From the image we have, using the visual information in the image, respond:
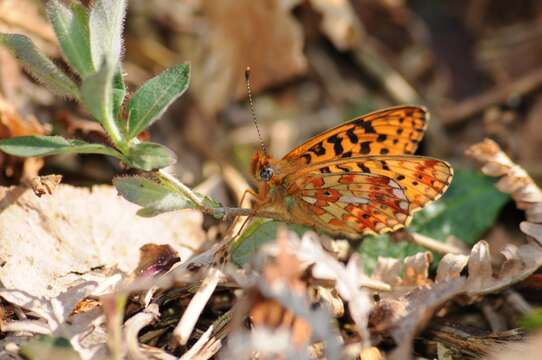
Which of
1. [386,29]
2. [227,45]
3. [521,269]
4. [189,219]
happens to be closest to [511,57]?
[386,29]

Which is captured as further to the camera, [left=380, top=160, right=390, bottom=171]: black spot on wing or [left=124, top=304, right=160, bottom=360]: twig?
[left=380, top=160, right=390, bottom=171]: black spot on wing

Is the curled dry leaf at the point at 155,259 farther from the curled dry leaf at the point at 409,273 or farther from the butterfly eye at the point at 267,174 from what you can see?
the curled dry leaf at the point at 409,273

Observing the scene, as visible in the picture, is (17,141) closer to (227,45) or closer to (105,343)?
(105,343)

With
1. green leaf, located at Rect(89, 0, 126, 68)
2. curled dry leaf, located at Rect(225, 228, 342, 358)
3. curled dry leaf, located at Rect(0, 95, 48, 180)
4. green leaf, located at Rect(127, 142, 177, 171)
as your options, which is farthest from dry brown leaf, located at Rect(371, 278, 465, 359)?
curled dry leaf, located at Rect(0, 95, 48, 180)

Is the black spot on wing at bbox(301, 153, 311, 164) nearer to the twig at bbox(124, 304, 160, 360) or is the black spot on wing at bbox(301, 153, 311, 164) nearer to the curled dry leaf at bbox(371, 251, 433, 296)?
the curled dry leaf at bbox(371, 251, 433, 296)

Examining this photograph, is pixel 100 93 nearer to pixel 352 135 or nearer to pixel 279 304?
pixel 279 304

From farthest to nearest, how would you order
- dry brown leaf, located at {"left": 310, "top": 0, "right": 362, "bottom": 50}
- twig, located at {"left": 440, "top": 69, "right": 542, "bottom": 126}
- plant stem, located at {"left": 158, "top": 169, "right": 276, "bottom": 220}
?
dry brown leaf, located at {"left": 310, "top": 0, "right": 362, "bottom": 50}, twig, located at {"left": 440, "top": 69, "right": 542, "bottom": 126}, plant stem, located at {"left": 158, "top": 169, "right": 276, "bottom": 220}
